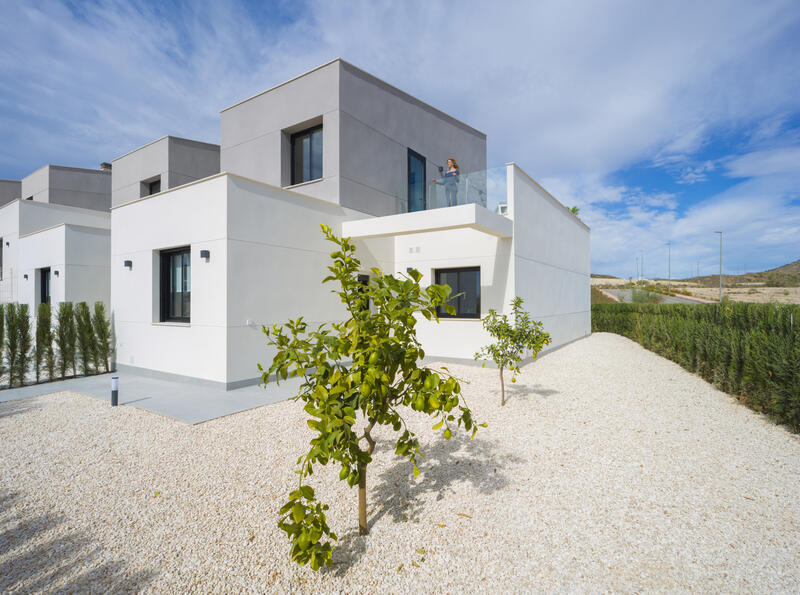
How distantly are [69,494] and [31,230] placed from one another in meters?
14.5

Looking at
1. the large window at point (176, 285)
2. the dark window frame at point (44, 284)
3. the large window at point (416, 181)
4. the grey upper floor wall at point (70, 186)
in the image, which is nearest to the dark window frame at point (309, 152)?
the large window at point (416, 181)

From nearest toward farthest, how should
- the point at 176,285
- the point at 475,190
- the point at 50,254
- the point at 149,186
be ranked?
1. the point at 176,285
2. the point at 475,190
3. the point at 50,254
4. the point at 149,186

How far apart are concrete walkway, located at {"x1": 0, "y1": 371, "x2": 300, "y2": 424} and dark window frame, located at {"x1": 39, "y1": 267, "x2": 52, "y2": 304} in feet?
17.3

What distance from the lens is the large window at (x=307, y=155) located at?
32.9 feet

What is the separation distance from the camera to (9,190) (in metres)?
20.0

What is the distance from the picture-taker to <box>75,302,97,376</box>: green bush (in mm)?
8242

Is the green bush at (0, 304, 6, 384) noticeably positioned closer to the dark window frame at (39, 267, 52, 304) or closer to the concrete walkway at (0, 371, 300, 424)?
the concrete walkway at (0, 371, 300, 424)

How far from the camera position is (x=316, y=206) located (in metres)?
8.46

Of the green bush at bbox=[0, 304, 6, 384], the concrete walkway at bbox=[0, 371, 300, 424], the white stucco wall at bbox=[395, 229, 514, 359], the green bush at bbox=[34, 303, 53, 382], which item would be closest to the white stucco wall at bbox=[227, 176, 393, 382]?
the concrete walkway at bbox=[0, 371, 300, 424]

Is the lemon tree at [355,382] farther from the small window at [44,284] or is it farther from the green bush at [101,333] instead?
the small window at [44,284]

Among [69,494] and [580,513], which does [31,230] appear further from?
[580,513]

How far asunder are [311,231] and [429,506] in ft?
21.1

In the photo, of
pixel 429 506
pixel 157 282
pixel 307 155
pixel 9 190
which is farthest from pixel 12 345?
pixel 9 190

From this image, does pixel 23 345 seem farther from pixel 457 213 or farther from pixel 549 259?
pixel 549 259
